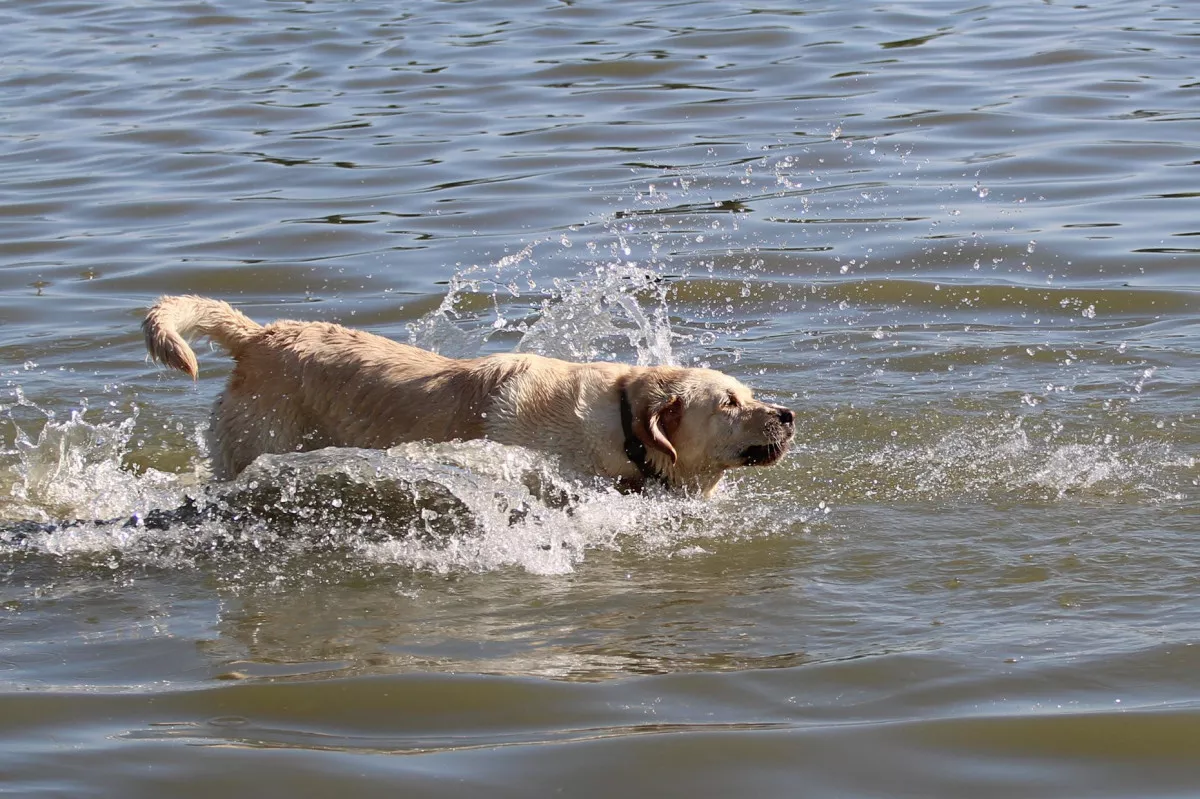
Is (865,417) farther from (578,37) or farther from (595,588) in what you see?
(578,37)

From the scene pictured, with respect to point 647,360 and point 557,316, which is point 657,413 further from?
point 557,316

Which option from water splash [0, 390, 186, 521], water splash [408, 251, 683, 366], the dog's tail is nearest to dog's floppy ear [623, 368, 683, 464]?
the dog's tail

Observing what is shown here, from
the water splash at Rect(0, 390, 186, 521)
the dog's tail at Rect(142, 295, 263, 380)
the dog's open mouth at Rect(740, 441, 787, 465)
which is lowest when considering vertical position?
the water splash at Rect(0, 390, 186, 521)

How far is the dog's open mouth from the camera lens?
272 inches

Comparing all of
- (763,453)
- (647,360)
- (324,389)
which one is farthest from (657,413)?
(647,360)

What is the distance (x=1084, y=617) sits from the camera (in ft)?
19.0

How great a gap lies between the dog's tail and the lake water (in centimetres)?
68

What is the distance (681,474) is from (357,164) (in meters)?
8.54

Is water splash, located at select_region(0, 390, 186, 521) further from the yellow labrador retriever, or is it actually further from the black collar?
the black collar

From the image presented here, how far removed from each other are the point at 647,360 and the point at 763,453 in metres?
2.53

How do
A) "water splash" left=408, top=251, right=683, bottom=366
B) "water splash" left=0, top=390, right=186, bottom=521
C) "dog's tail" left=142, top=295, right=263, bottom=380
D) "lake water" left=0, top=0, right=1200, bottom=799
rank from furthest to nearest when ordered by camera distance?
"water splash" left=408, top=251, right=683, bottom=366
"water splash" left=0, top=390, right=186, bottom=521
"dog's tail" left=142, top=295, right=263, bottom=380
"lake water" left=0, top=0, right=1200, bottom=799

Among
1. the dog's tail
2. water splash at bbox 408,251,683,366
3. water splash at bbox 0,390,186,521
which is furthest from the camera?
water splash at bbox 408,251,683,366

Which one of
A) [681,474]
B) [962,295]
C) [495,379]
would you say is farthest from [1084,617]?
[962,295]

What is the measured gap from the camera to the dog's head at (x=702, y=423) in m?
6.87
